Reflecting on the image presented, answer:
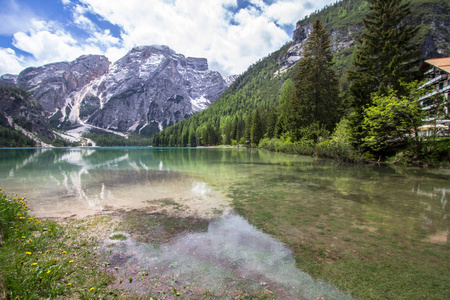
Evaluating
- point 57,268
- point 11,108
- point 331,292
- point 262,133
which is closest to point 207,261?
point 331,292

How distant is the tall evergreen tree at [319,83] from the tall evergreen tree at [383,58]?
1341cm

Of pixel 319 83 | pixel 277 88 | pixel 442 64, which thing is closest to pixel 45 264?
pixel 319 83

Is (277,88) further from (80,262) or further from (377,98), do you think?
(80,262)

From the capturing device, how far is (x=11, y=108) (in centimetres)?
19188

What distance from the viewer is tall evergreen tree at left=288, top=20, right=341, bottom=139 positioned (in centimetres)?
4062

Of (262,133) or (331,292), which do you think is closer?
(331,292)

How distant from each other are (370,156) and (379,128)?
446 cm

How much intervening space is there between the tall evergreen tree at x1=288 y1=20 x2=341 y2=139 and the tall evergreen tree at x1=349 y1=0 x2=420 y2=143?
13.4 metres

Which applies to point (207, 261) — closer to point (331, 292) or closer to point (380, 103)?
point (331, 292)

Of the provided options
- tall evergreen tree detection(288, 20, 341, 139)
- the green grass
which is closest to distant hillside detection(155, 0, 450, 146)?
tall evergreen tree detection(288, 20, 341, 139)

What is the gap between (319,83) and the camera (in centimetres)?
4059

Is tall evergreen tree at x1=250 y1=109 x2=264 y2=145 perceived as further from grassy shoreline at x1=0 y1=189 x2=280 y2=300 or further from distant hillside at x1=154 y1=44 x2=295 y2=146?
grassy shoreline at x1=0 y1=189 x2=280 y2=300

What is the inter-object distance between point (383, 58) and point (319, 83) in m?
15.2

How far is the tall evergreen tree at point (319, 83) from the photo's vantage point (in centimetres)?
4062
